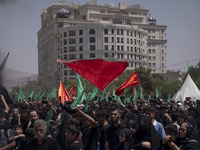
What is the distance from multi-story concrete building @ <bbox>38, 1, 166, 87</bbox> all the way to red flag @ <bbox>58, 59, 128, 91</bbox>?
279 feet

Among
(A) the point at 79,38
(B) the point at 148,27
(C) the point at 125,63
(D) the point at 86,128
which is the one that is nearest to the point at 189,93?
(C) the point at 125,63

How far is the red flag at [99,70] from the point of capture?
10.3 meters

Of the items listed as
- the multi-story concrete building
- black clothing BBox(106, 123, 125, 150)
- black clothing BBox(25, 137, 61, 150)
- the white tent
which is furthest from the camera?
the multi-story concrete building

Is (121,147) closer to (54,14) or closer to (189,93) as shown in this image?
(189,93)

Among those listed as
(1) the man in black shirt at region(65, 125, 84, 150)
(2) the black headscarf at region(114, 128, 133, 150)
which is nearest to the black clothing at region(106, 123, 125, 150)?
(2) the black headscarf at region(114, 128, 133, 150)

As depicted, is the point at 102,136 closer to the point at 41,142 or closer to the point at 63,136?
the point at 63,136

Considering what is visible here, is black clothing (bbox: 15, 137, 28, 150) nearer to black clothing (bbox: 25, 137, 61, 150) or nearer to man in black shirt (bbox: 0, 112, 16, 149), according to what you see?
man in black shirt (bbox: 0, 112, 16, 149)

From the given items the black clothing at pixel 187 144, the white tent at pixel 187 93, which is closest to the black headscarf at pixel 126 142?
the black clothing at pixel 187 144

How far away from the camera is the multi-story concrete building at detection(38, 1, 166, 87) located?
326 ft

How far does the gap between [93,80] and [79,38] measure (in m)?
89.8

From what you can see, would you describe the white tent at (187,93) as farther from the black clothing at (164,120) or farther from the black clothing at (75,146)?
the black clothing at (75,146)

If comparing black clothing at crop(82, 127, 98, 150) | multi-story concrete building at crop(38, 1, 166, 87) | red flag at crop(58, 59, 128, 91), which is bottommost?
black clothing at crop(82, 127, 98, 150)

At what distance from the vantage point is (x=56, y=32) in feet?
339

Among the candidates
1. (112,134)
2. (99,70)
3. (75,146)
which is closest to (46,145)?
(75,146)
